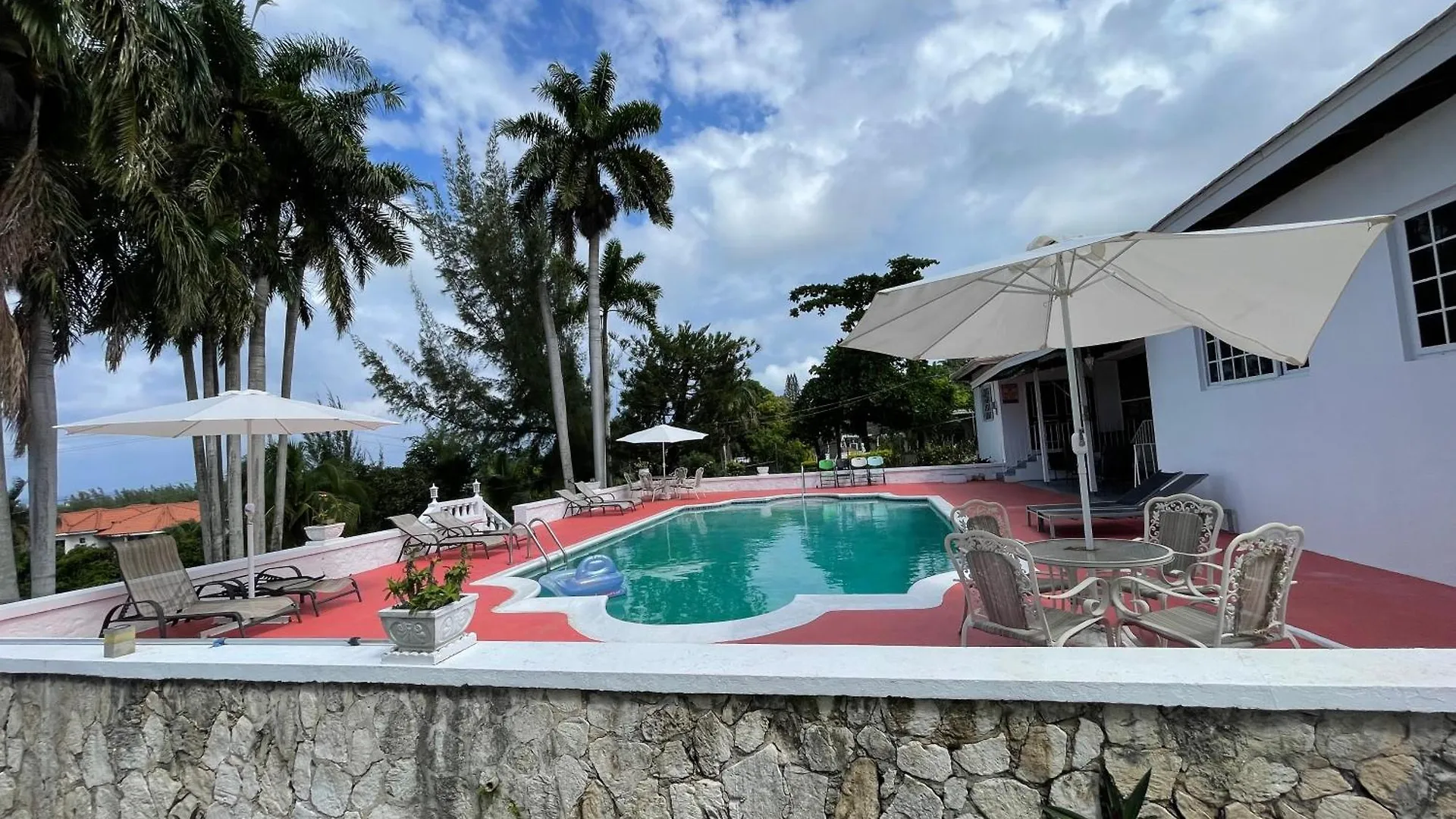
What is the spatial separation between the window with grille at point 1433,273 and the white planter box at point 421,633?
7.17m

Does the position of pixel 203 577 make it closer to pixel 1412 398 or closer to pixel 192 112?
pixel 192 112

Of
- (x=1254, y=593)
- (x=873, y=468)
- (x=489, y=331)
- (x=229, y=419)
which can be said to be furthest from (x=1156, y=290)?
(x=489, y=331)

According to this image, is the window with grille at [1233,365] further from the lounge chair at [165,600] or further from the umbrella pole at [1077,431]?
the lounge chair at [165,600]

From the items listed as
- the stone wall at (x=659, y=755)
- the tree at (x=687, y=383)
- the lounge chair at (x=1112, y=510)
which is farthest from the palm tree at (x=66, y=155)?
the tree at (x=687, y=383)

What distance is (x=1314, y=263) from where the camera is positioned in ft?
11.3

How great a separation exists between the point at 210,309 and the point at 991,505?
13.2 meters

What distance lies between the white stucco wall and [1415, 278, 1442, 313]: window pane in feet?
0.31

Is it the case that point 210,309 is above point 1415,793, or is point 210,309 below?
above

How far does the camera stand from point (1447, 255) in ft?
15.9

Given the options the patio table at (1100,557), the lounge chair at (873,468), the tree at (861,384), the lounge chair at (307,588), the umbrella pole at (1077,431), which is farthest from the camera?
the tree at (861,384)

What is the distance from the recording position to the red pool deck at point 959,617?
13.8 ft

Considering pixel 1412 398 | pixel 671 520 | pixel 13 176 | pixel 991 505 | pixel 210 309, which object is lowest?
pixel 671 520

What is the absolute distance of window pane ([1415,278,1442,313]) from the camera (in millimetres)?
4924

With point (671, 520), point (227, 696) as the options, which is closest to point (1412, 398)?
point (227, 696)
